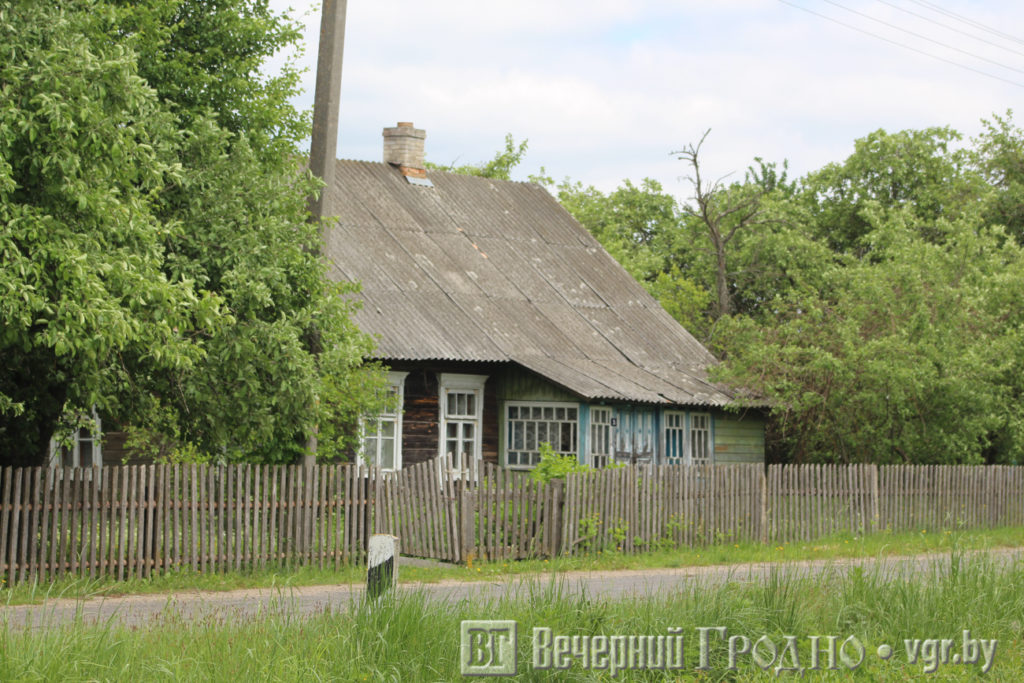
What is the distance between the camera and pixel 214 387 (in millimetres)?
13328

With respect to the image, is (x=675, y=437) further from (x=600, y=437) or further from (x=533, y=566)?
(x=533, y=566)

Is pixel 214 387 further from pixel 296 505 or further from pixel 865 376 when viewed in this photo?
pixel 865 376

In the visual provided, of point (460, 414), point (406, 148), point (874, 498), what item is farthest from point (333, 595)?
point (406, 148)

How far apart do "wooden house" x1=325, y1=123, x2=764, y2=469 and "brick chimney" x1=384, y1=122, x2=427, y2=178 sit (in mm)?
30

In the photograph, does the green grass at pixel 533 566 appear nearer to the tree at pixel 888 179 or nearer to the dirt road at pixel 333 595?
the dirt road at pixel 333 595

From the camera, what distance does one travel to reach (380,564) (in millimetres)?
7824

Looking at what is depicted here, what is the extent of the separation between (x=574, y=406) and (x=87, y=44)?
12.8 meters

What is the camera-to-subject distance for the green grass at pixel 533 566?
11.7 meters

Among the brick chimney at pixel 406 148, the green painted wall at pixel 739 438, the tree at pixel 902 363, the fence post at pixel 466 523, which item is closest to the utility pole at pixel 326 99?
the fence post at pixel 466 523

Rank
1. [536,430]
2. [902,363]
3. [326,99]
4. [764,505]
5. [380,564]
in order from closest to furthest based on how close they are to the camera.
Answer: [380,564], [326,99], [764,505], [902,363], [536,430]

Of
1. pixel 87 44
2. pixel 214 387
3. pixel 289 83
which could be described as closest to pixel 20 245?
pixel 87 44

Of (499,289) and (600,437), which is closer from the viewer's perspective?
(600,437)

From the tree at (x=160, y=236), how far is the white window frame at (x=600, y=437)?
21.3 ft

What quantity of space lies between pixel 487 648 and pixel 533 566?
23.1 feet
